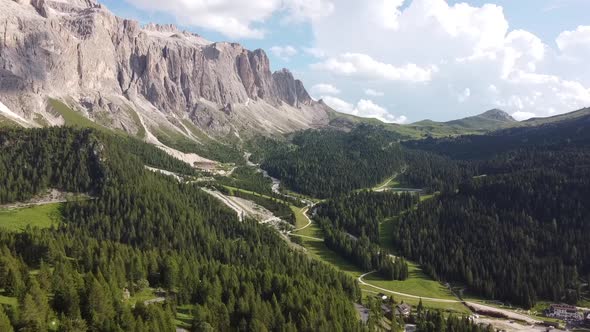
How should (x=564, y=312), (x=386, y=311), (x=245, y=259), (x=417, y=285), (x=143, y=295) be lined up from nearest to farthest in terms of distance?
1. (x=143, y=295)
2. (x=386, y=311)
3. (x=564, y=312)
4. (x=245, y=259)
5. (x=417, y=285)

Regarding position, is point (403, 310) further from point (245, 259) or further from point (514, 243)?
point (514, 243)

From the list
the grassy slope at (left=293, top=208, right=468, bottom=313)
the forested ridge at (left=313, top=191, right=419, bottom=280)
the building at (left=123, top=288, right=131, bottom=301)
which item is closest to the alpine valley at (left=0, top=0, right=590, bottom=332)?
the building at (left=123, top=288, right=131, bottom=301)

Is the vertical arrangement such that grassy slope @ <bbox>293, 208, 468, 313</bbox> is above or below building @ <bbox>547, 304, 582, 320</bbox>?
above

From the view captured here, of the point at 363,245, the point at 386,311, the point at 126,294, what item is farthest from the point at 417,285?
the point at 126,294

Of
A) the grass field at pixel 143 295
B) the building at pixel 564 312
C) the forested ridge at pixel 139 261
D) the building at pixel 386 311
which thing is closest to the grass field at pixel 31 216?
the forested ridge at pixel 139 261

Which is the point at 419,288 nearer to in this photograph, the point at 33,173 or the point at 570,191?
the point at 570,191

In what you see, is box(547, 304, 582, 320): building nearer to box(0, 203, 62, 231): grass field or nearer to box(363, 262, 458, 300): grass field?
box(363, 262, 458, 300): grass field

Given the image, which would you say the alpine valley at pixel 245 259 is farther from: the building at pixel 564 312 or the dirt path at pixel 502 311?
the dirt path at pixel 502 311
